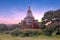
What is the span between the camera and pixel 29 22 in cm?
1523

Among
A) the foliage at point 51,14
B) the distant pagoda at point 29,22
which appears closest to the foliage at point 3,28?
the distant pagoda at point 29,22

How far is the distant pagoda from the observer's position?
15.0 meters

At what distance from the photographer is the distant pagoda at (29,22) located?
15.0 metres

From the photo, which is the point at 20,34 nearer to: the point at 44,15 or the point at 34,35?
the point at 34,35

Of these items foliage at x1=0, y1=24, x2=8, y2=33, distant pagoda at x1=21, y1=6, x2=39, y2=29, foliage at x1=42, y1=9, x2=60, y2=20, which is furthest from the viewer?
foliage at x1=0, y1=24, x2=8, y2=33

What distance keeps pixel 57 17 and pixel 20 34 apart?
481 cm

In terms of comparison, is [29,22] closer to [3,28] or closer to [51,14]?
[51,14]

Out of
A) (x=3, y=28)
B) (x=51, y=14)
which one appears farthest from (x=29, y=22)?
(x=3, y=28)

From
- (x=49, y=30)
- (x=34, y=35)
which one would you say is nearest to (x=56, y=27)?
(x=49, y=30)

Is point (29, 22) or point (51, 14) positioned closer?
point (29, 22)

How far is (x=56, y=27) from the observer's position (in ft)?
40.4

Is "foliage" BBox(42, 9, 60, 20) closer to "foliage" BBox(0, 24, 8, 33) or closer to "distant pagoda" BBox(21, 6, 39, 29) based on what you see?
"distant pagoda" BBox(21, 6, 39, 29)

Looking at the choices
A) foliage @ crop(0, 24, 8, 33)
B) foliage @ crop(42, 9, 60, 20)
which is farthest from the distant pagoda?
foliage @ crop(0, 24, 8, 33)

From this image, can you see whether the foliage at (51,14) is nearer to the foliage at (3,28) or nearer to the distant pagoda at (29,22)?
the distant pagoda at (29,22)
